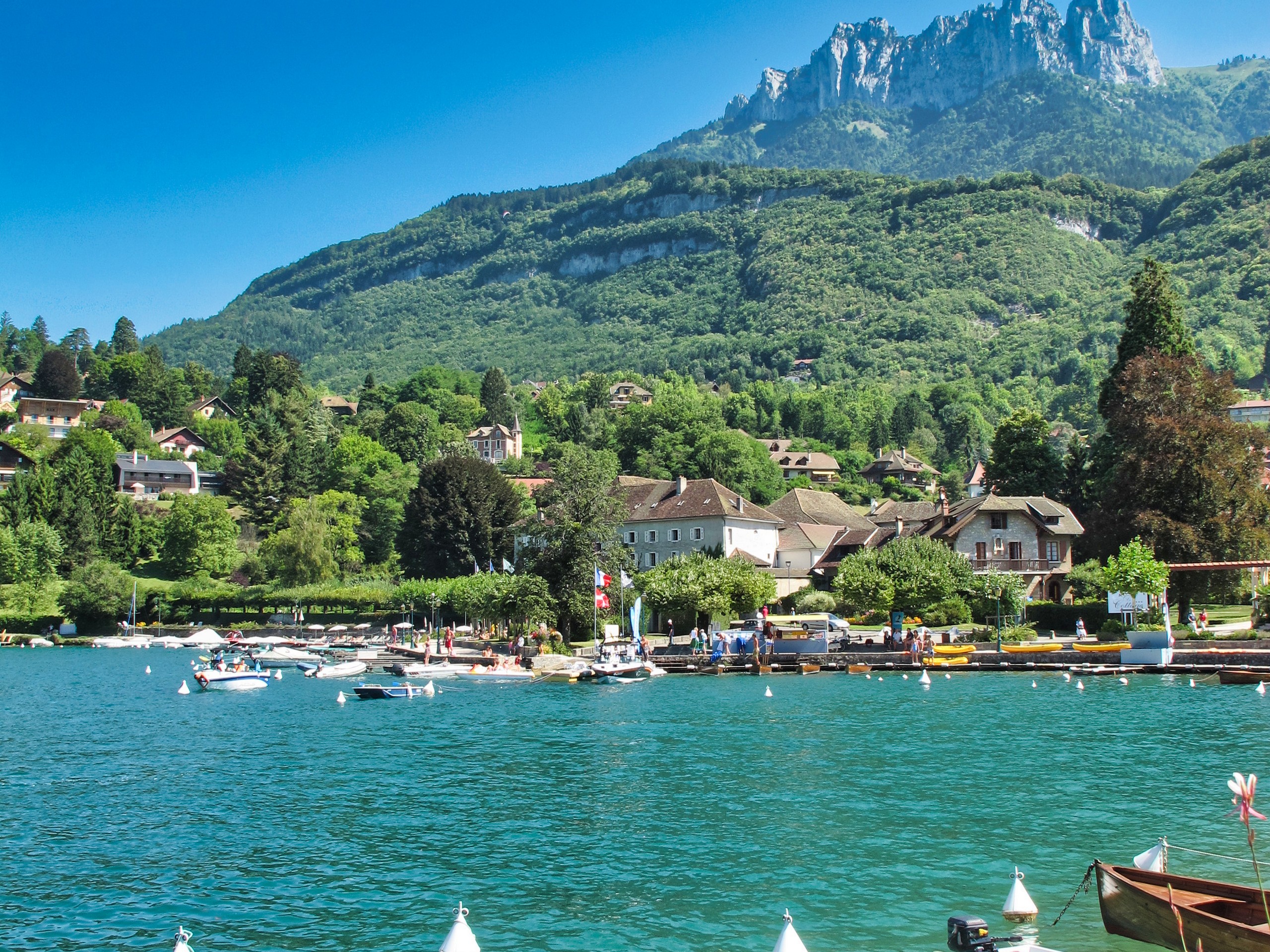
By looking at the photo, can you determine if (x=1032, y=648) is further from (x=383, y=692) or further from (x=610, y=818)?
(x=610, y=818)

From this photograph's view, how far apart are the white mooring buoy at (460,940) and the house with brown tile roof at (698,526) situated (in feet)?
237

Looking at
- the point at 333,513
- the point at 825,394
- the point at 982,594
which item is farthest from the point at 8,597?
the point at 825,394

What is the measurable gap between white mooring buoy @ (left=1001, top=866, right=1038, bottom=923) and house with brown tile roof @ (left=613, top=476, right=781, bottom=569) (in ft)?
228

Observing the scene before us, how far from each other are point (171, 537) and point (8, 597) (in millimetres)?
16369

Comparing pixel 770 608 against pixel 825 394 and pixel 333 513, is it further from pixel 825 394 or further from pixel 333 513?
pixel 825 394

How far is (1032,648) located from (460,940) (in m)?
47.7

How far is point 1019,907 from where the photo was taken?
658 inches

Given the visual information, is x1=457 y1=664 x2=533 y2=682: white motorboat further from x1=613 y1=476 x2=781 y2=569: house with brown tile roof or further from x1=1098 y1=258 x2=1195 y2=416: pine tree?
x1=1098 y1=258 x2=1195 y2=416: pine tree

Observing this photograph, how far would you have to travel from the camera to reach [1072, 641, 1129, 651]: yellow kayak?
178 feet

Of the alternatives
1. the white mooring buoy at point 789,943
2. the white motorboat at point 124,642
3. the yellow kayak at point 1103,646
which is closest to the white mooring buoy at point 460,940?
the white mooring buoy at point 789,943

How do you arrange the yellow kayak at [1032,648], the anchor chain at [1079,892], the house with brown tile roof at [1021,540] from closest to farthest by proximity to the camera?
the anchor chain at [1079,892]
the yellow kayak at [1032,648]
the house with brown tile roof at [1021,540]

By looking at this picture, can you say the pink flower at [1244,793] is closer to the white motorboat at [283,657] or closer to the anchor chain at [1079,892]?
the anchor chain at [1079,892]


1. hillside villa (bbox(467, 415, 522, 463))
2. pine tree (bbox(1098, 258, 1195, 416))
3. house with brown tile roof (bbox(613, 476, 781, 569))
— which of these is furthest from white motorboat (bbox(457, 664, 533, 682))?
hillside villa (bbox(467, 415, 522, 463))

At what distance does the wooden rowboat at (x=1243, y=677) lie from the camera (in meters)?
45.8
